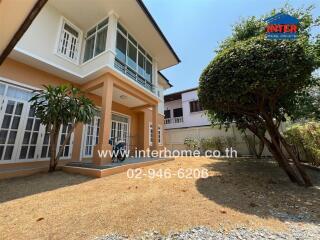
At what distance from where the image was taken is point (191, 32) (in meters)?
9.45

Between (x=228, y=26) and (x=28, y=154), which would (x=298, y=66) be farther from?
(x=28, y=154)

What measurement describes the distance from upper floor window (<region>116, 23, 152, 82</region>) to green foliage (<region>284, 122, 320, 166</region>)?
8259mm

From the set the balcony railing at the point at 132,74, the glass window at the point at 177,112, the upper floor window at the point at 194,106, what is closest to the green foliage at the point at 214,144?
the upper floor window at the point at 194,106

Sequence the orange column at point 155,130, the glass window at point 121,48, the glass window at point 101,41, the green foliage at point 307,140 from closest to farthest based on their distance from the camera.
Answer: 1. the green foliage at point 307,140
2. the glass window at point 101,41
3. the glass window at point 121,48
4. the orange column at point 155,130

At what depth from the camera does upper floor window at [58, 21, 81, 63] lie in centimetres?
745

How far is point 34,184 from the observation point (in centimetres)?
456

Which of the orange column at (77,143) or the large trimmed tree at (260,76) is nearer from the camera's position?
the large trimmed tree at (260,76)

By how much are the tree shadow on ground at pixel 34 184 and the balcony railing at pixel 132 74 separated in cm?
491

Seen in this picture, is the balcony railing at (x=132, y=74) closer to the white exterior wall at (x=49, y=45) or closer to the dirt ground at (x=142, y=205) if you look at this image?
the white exterior wall at (x=49, y=45)

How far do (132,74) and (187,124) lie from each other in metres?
9.87

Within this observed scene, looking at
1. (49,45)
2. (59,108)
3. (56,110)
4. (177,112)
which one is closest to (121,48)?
(49,45)

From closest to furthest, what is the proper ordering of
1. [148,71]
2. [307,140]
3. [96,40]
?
1. [307,140]
2. [96,40]
3. [148,71]

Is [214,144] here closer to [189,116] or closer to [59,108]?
[189,116]

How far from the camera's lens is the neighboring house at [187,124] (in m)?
12.8
